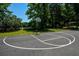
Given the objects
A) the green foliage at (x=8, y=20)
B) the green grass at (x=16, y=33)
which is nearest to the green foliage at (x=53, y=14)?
the green foliage at (x=8, y=20)

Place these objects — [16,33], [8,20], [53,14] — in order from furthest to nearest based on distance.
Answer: [53,14]
[8,20]
[16,33]

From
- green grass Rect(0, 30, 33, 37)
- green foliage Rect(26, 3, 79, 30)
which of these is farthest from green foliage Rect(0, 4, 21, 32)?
green foliage Rect(26, 3, 79, 30)

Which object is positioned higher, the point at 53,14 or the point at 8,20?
the point at 53,14

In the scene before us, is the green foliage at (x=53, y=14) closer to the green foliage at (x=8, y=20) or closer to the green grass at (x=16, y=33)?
the green foliage at (x=8, y=20)

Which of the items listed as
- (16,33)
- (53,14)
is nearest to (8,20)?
(16,33)

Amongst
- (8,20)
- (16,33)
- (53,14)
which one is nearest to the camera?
(16,33)

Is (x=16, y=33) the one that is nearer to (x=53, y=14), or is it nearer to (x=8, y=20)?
(x=8, y=20)

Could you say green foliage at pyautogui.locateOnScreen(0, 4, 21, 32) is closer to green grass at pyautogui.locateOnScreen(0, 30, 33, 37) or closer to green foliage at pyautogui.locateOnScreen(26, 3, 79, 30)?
green grass at pyautogui.locateOnScreen(0, 30, 33, 37)

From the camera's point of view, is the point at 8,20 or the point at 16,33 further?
the point at 8,20

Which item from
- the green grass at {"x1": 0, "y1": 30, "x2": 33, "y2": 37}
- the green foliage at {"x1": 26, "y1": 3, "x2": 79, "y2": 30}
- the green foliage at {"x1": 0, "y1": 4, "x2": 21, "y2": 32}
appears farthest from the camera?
the green foliage at {"x1": 26, "y1": 3, "x2": 79, "y2": 30}

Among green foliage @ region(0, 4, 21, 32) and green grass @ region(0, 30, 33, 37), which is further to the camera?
green foliage @ region(0, 4, 21, 32)

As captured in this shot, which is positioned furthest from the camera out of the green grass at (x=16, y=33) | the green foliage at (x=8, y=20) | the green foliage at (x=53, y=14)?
the green foliage at (x=53, y=14)

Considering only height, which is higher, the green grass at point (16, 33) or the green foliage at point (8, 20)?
the green foliage at point (8, 20)

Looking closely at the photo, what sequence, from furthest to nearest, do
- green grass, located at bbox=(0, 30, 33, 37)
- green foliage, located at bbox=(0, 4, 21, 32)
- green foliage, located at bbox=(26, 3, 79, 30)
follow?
green foliage, located at bbox=(26, 3, 79, 30) → green foliage, located at bbox=(0, 4, 21, 32) → green grass, located at bbox=(0, 30, 33, 37)
